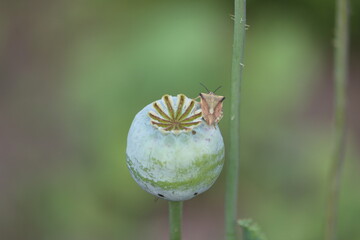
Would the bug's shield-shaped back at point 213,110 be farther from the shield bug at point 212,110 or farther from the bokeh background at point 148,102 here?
the bokeh background at point 148,102

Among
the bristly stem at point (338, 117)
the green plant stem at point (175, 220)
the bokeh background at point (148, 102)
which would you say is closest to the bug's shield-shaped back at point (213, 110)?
the green plant stem at point (175, 220)

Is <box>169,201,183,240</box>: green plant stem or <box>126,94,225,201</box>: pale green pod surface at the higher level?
<box>126,94,225,201</box>: pale green pod surface

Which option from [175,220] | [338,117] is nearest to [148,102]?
[338,117]

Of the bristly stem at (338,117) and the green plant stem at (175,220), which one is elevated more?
the bristly stem at (338,117)

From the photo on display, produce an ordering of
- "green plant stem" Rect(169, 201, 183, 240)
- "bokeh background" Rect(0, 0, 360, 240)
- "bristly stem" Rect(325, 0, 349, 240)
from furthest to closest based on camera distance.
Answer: "bokeh background" Rect(0, 0, 360, 240) < "bristly stem" Rect(325, 0, 349, 240) < "green plant stem" Rect(169, 201, 183, 240)

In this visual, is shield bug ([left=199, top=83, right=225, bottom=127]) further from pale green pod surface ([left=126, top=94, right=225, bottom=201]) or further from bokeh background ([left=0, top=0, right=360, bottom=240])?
bokeh background ([left=0, top=0, right=360, bottom=240])

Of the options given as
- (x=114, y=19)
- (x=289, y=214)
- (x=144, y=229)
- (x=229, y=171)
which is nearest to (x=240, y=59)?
(x=229, y=171)

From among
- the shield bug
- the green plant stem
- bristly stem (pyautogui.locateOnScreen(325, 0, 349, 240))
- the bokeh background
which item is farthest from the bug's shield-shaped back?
the bokeh background
